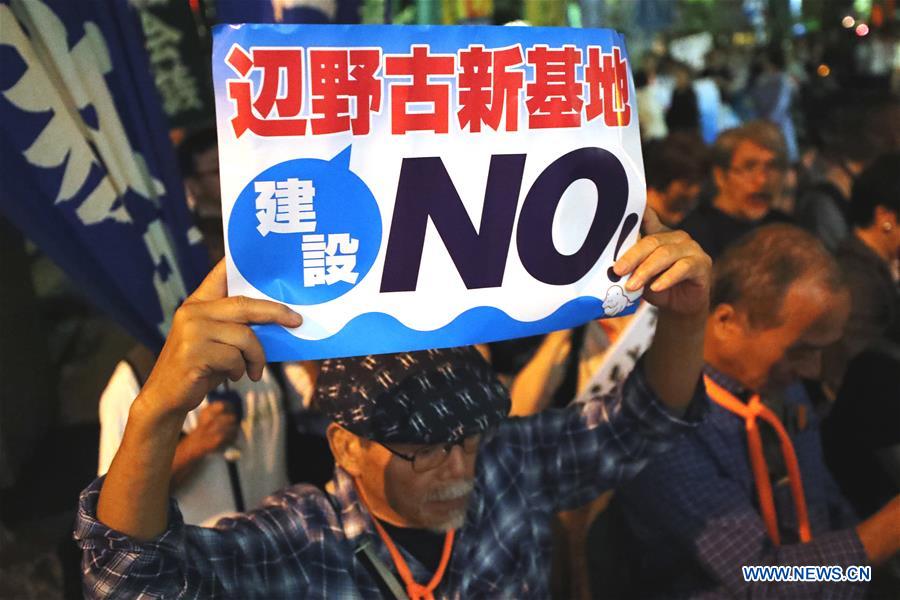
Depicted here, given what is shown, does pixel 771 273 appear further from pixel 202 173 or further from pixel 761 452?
pixel 202 173

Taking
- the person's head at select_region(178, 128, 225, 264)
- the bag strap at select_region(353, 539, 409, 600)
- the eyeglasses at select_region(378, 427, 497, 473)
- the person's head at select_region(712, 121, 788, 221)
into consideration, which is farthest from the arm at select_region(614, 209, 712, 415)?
the person's head at select_region(712, 121, 788, 221)

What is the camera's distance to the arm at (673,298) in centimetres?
157

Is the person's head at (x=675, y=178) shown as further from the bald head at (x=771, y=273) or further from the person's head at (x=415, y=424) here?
the person's head at (x=415, y=424)

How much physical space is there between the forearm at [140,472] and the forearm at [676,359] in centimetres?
104

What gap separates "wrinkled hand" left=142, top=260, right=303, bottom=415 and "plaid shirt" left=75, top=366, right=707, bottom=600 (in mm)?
239

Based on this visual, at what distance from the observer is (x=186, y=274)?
2443 mm

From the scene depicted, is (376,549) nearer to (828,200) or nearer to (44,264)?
(828,200)

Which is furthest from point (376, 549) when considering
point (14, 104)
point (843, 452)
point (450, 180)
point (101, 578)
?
point (843, 452)

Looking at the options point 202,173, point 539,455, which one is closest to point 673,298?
point 539,455

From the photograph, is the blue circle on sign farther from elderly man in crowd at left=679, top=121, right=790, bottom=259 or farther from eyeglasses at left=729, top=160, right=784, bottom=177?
eyeglasses at left=729, top=160, right=784, bottom=177

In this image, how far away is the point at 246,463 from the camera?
8.32 ft

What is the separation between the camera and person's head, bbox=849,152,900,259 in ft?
12.0

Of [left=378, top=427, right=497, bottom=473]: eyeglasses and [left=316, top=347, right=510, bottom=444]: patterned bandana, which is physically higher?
[left=316, top=347, right=510, bottom=444]: patterned bandana

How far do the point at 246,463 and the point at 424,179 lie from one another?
144 cm
